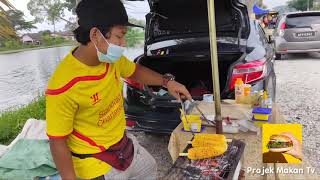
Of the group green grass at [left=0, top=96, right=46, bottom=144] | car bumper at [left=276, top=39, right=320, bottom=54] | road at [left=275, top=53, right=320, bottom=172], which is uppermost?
car bumper at [left=276, top=39, right=320, bottom=54]

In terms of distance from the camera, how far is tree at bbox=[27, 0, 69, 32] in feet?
11.0

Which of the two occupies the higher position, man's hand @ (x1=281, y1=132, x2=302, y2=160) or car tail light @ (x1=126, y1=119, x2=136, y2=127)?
man's hand @ (x1=281, y1=132, x2=302, y2=160)

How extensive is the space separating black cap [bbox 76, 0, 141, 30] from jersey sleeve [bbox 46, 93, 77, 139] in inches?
14.8

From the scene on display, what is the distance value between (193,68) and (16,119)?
111 inches

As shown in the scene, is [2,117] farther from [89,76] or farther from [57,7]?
[89,76]

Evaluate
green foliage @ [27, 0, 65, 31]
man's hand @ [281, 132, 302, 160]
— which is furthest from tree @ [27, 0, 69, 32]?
man's hand @ [281, 132, 302, 160]

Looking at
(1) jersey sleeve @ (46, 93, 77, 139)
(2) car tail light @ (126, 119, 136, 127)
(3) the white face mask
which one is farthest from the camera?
(2) car tail light @ (126, 119, 136, 127)

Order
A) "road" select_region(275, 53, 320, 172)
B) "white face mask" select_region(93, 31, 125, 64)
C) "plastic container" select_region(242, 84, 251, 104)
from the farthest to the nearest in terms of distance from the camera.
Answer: "road" select_region(275, 53, 320, 172) < "plastic container" select_region(242, 84, 251, 104) < "white face mask" select_region(93, 31, 125, 64)

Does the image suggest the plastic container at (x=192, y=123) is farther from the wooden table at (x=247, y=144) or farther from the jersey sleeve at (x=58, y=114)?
the jersey sleeve at (x=58, y=114)

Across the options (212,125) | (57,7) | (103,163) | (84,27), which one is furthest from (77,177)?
(57,7)

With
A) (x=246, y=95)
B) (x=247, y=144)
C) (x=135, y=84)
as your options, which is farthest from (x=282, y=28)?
(x=247, y=144)

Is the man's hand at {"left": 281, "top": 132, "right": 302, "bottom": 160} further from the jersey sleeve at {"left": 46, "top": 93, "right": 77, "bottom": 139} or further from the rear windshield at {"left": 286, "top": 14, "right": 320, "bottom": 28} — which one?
the rear windshield at {"left": 286, "top": 14, "right": 320, "bottom": 28}

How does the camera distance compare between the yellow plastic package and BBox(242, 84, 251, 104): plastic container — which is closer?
the yellow plastic package

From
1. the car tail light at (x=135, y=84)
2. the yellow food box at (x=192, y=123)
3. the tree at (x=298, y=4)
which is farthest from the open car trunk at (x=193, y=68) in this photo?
the tree at (x=298, y=4)
